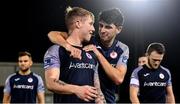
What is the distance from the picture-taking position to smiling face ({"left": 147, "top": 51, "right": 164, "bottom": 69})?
5711 mm

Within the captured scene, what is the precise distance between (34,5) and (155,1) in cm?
353

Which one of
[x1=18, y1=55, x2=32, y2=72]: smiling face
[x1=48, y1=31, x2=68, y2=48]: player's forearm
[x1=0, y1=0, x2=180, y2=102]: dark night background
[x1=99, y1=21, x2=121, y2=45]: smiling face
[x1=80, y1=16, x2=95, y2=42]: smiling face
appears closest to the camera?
[x1=80, y1=16, x2=95, y2=42]: smiling face

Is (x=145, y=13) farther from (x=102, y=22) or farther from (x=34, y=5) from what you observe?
(x=102, y=22)

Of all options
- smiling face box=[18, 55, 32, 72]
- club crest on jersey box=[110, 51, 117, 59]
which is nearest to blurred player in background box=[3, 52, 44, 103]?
smiling face box=[18, 55, 32, 72]

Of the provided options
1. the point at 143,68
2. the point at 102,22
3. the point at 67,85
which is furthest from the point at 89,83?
the point at 143,68

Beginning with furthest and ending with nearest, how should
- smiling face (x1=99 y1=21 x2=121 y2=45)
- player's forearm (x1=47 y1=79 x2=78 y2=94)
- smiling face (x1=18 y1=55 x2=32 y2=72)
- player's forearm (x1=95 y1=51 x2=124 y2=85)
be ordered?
smiling face (x1=18 y1=55 x2=32 y2=72)
smiling face (x1=99 y1=21 x2=121 y2=45)
player's forearm (x1=95 y1=51 x2=124 y2=85)
player's forearm (x1=47 y1=79 x2=78 y2=94)

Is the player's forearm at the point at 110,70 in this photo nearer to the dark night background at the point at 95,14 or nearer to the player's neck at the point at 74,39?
the player's neck at the point at 74,39

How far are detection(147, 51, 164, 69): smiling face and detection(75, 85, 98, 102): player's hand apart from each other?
257cm

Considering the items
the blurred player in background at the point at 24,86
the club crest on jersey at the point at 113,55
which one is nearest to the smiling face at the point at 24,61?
the blurred player in background at the point at 24,86

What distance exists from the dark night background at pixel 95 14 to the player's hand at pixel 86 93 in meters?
8.51

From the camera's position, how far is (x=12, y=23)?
12.1 m

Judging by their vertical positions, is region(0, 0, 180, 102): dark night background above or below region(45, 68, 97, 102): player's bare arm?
above

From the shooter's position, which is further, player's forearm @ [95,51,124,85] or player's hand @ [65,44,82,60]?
player's forearm @ [95,51,124,85]

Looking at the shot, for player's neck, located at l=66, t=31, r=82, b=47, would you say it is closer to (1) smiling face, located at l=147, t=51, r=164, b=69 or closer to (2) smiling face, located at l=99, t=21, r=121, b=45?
(2) smiling face, located at l=99, t=21, r=121, b=45
